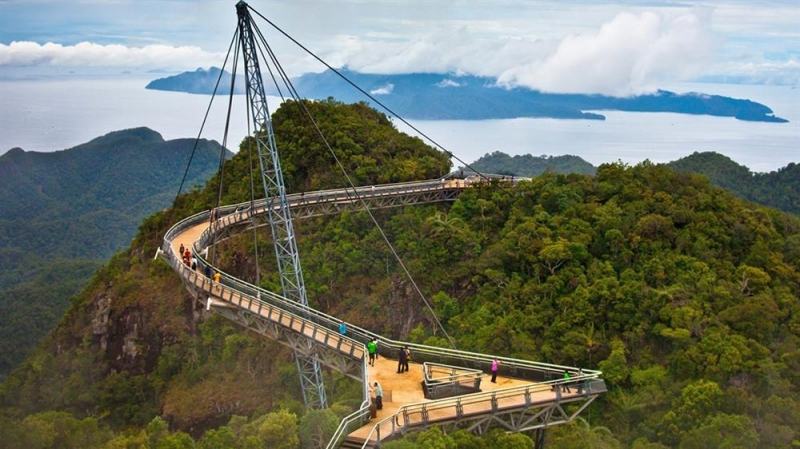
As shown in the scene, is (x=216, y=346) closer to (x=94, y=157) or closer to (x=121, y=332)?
(x=121, y=332)

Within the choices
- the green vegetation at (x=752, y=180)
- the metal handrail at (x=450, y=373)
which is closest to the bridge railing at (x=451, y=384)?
the metal handrail at (x=450, y=373)

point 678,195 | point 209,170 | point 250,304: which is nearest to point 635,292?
point 678,195

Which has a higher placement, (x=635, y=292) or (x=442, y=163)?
(x=442, y=163)

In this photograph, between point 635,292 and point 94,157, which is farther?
point 94,157

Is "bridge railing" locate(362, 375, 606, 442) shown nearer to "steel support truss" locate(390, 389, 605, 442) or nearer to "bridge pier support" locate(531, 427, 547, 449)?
"steel support truss" locate(390, 389, 605, 442)

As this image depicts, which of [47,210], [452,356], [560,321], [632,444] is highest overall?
[452,356]
